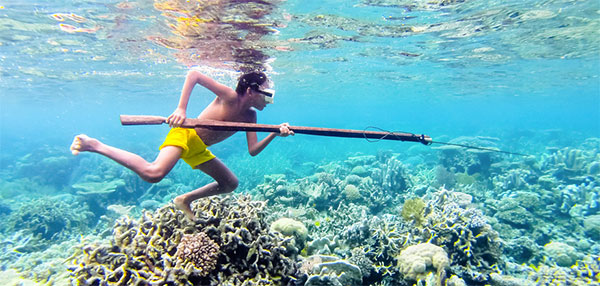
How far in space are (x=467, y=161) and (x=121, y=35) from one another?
16936 mm

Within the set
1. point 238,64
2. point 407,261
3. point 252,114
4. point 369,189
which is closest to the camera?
point 407,261

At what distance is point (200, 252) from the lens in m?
3.11

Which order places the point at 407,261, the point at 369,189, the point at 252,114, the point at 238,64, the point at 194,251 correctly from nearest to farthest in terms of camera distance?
the point at 194,251
the point at 407,261
the point at 252,114
the point at 369,189
the point at 238,64

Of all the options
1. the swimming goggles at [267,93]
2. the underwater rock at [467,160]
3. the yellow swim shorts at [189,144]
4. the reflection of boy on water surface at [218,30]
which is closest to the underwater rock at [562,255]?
the swimming goggles at [267,93]

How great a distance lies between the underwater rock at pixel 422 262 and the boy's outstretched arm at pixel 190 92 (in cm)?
394

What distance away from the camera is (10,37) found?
10953 millimetres

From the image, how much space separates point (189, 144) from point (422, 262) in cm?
399

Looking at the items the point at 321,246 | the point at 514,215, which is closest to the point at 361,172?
the point at 514,215

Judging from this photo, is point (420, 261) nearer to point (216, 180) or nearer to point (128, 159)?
point (216, 180)

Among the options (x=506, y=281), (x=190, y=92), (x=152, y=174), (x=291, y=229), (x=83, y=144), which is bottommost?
(x=506, y=281)

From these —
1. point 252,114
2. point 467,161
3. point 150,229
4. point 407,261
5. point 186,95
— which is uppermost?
point 186,95

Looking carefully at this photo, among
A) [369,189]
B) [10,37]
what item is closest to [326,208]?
[369,189]

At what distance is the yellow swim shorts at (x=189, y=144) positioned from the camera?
3.62 meters

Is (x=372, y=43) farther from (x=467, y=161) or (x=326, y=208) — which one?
(x=326, y=208)
